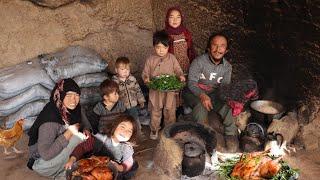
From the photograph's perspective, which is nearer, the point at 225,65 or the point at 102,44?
the point at 225,65

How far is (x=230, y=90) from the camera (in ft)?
21.8

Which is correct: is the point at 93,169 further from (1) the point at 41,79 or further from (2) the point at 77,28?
(2) the point at 77,28

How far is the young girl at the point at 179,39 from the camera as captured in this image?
22.7 ft

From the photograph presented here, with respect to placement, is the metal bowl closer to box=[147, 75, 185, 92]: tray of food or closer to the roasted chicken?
box=[147, 75, 185, 92]: tray of food

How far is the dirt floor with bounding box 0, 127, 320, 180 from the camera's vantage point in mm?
6163

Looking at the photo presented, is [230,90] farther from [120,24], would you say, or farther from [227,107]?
[120,24]

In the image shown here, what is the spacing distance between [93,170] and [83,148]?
1.99ft

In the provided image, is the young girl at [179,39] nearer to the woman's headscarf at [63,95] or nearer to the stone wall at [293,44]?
the stone wall at [293,44]

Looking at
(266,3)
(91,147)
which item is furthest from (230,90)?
(91,147)

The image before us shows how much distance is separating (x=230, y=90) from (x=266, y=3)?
4.90ft

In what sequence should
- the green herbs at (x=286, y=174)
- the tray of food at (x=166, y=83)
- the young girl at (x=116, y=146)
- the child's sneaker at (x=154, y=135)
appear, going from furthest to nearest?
the child's sneaker at (x=154, y=135) → the tray of food at (x=166, y=83) → the young girl at (x=116, y=146) → the green herbs at (x=286, y=174)

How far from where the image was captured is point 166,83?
21.7ft

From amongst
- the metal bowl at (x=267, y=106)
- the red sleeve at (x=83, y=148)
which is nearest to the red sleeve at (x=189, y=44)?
the metal bowl at (x=267, y=106)

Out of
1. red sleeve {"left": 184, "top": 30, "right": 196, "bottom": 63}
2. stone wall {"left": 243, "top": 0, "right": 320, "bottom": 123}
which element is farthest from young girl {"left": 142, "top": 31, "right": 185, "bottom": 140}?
stone wall {"left": 243, "top": 0, "right": 320, "bottom": 123}
